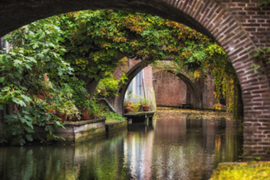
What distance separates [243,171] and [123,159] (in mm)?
3968

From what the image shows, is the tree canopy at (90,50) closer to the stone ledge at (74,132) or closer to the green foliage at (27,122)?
the green foliage at (27,122)

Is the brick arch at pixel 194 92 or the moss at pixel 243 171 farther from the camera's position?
the brick arch at pixel 194 92

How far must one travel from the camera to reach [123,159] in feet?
28.0

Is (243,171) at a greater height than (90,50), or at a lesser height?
lesser

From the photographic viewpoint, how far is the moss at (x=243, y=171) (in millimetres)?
4684

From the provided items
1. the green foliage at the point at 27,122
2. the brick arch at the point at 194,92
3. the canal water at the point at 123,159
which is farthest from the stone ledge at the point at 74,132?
the brick arch at the point at 194,92

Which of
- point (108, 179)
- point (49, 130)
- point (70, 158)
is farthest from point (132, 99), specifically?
point (108, 179)

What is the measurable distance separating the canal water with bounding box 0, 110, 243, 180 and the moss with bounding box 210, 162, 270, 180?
137cm

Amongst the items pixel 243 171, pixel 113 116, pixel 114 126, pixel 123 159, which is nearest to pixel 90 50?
pixel 114 126

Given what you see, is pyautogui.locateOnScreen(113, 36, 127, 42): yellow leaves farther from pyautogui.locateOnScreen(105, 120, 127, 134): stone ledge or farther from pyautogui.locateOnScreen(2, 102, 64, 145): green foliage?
pyautogui.locateOnScreen(2, 102, 64, 145): green foliage

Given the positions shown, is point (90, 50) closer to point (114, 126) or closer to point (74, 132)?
point (114, 126)

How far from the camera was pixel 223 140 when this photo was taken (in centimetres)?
1200

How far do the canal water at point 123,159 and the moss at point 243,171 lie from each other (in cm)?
137

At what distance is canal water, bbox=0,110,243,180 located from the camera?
6809mm
